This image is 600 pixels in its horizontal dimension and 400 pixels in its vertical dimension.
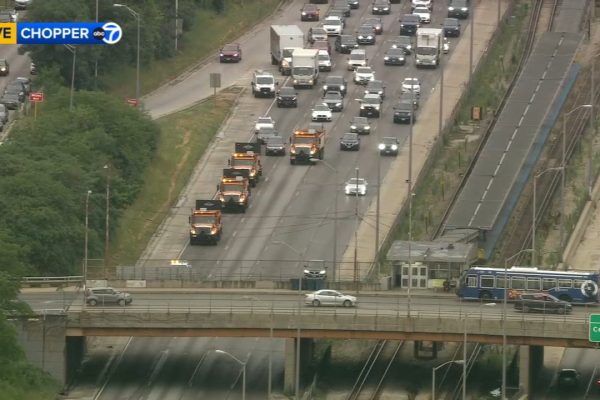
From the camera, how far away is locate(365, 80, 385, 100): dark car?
187512mm

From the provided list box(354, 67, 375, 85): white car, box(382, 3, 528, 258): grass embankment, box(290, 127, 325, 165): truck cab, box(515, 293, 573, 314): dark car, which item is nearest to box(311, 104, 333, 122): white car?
box(290, 127, 325, 165): truck cab

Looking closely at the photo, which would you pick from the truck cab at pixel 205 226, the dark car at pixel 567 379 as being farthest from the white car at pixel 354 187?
Result: the dark car at pixel 567 379

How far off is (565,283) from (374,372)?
12383 mm

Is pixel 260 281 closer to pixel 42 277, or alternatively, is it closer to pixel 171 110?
pixel 42 277

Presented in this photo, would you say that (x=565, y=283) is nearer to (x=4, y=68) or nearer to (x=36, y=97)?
(x=36, y=97)

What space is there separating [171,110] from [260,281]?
4082cm

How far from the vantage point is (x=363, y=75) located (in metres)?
194

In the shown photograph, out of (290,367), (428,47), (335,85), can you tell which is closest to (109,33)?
(335,85)

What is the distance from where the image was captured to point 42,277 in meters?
147

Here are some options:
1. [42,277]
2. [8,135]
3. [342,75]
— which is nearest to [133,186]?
[8,135]

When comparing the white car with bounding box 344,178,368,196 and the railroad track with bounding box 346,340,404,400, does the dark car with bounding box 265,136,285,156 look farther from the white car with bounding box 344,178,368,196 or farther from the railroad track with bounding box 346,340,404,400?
the railroad track with bounding box 346,340,404,400

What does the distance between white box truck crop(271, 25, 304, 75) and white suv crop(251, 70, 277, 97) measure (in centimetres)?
516

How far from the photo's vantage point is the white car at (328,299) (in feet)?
461

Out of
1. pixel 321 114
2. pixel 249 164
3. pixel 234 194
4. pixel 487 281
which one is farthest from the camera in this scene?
pixel 321 114
